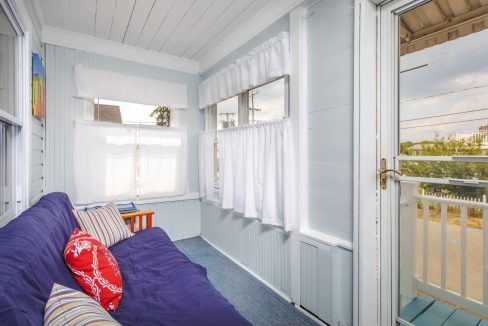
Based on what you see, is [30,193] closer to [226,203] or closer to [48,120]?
[48,120]

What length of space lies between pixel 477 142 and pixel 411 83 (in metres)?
0.48

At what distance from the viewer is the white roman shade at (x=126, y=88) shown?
276 cm

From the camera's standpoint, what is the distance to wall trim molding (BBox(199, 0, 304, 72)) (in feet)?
6.75

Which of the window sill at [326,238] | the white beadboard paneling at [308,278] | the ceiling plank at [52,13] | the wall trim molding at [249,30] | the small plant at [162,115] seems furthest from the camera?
the small plant at [162,115]

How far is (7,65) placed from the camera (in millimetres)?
1650

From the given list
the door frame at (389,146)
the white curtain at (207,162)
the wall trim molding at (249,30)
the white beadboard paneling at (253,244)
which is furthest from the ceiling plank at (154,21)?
the white beadboard paneling at (253,244)

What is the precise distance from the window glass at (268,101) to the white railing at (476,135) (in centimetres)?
123

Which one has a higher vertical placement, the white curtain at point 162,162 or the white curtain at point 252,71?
the white curtain at point 252,71

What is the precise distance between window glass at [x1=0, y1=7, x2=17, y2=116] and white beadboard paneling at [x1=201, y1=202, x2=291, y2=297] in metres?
2.13

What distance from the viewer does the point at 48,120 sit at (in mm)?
2648

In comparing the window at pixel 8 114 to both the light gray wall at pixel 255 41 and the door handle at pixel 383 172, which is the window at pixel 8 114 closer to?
the light gray wall at pixel 255 41

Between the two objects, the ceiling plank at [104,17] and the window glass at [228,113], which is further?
the window glass at [228,113]

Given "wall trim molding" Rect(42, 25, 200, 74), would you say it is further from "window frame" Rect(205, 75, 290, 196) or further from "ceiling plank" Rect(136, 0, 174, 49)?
"window frame" Rect(205, 75, 290, 196)

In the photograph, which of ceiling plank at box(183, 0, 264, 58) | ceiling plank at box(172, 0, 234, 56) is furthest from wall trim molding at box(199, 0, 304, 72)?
ceiling plank at box(172, 0, 234, 56)
